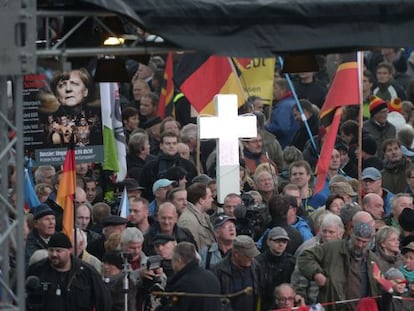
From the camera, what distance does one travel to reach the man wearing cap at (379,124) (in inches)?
888

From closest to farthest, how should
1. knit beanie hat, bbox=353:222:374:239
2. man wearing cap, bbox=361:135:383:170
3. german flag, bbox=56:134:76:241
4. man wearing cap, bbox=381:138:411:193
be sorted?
knit beanie hat, bbox=353:222:374:239, german flag, bbox=56:134:76:241, man wearing cap, bbox=381:138:411:193, man wearing cap, bbox=361:135:383:170

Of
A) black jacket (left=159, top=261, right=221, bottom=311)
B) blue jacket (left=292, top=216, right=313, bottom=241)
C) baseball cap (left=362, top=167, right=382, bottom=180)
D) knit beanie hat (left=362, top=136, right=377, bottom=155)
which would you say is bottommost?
black jacket (left=159, top=261, right=221, bottom=311)

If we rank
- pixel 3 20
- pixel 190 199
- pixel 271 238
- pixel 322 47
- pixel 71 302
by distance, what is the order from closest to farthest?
pixel 3 20 < pixel 322 47 < pixel 71 302 < pixel 271 238 < pixel 190 199

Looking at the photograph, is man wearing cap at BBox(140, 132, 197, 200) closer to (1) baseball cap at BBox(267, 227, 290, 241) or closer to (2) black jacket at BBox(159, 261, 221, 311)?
(1) baseball cap at BBox(267, 227, 290, 241)

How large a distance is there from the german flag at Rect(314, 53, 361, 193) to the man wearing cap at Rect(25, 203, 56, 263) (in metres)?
4.11

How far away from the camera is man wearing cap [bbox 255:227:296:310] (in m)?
15.5

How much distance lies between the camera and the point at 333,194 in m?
17.9

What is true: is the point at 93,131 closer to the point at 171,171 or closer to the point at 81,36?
the point at 171,171

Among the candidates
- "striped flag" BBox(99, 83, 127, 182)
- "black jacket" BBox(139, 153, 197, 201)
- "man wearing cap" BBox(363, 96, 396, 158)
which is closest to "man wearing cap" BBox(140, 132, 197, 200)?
"black jacket" BBox(139, 153, 197, 201)

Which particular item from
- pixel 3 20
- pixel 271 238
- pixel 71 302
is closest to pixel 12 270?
pixel 71 302

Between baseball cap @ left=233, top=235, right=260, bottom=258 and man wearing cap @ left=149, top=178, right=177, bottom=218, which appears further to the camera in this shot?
man wearing cap @ left=149, top=178, right=177, bottom=218

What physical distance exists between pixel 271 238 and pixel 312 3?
3.33 meters

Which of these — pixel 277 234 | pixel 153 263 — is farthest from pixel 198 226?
pixel 153 263

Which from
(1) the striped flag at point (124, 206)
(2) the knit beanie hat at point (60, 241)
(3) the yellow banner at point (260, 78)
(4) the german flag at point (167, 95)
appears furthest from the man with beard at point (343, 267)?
(4) the german flag at point (167, 95)
